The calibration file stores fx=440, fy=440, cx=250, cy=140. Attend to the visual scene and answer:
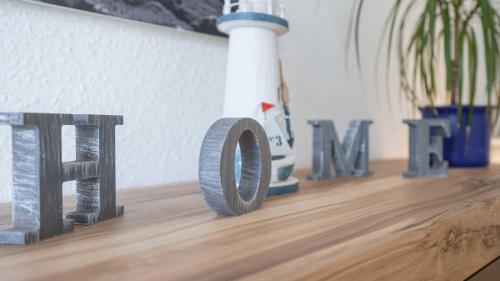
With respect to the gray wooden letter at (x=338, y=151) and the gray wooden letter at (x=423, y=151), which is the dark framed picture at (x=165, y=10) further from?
the gray wooden letter at (x=423, y=151)

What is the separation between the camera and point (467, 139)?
1.06m

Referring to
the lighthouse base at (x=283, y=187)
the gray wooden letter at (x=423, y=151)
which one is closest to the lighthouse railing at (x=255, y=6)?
the lighthouse base at (x=283, y=187)

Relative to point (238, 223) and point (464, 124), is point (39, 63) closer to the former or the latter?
point (238, 223)

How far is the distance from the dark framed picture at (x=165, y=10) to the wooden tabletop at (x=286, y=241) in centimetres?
29

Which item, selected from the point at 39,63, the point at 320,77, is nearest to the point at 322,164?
the point at 320,77

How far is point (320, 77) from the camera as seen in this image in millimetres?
1133

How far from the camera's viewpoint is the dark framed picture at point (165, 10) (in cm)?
67

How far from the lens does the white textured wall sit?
612 millimetres

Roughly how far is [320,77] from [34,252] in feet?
2.96

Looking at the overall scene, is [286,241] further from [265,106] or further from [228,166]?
[265,106]

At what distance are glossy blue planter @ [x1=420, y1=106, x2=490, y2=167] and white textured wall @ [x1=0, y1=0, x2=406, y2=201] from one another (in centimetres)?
33

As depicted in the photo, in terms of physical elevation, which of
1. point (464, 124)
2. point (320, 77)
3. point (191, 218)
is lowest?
point (191, 218)

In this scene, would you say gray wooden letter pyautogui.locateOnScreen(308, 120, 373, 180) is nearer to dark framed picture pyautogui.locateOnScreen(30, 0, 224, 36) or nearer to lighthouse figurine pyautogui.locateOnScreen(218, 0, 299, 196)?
lighthouse figurine pyautogui.locateOnScreen(218, 0, 299, 196)

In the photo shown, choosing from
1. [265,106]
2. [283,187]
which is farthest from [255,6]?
[283,187]
